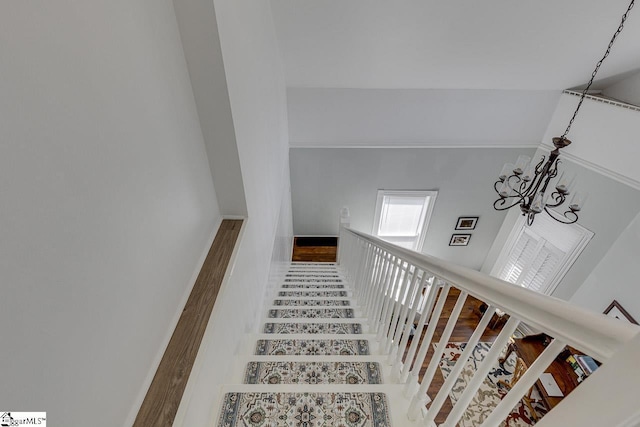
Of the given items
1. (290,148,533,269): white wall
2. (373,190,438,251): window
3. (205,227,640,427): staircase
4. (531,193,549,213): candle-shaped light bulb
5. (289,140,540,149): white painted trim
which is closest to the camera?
(205,227,640,427): staircase

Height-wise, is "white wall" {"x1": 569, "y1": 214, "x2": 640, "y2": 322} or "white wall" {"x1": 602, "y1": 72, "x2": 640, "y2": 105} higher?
"white wall" {"x1": 602, "y1": 72, "x2": 640, "y2": 105}

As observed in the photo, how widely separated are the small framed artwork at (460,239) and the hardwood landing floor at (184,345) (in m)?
5.12

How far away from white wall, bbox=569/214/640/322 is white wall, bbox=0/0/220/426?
14.6 feet

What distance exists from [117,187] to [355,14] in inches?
112

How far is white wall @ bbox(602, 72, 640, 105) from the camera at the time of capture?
3332 millimetres

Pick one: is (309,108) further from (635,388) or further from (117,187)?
(635,388)

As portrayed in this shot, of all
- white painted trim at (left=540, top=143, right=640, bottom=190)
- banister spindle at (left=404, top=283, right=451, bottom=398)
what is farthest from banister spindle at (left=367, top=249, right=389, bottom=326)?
white painted trim at (left=540, top=143, right=640, bottom=190)

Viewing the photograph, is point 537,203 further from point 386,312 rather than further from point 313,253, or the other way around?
point 313,253

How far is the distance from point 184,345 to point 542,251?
504 cm

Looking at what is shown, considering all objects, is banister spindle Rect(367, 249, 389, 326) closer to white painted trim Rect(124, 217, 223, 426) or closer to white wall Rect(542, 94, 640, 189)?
white painted trim Rect(124, 217, 223, 426)

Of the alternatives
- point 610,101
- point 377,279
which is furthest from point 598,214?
point 377,279

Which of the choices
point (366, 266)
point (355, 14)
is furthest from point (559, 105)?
point (366, 266)

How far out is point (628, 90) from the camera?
344 centimetres

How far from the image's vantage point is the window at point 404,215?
499 centimetres
